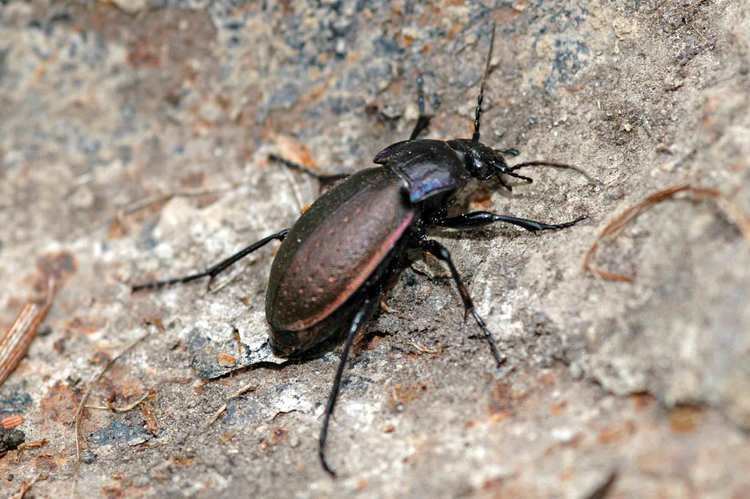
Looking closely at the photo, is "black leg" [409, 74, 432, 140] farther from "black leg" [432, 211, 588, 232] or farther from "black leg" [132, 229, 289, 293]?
"black leg" [132, 229, 289, 293]

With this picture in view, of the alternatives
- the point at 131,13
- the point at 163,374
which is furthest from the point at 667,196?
the point at 131,13

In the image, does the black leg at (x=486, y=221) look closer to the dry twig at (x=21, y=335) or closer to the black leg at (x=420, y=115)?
the black leg at (x=420, y=115)

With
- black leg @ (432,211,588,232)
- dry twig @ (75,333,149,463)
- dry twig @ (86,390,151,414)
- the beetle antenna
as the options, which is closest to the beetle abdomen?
Answer: black leg @ (432,211,588,232)

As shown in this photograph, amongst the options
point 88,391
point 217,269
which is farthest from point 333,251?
point 88,391

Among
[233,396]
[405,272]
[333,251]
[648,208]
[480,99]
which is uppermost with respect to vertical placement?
[648,208]

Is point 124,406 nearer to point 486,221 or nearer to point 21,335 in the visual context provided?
point 21,335

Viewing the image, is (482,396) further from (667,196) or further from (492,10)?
(492,10)
